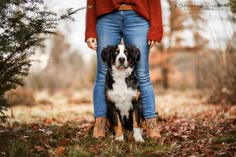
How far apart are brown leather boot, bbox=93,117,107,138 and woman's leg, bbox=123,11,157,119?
518mm

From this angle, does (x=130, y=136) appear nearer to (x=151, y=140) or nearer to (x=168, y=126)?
(x=151, y=140)

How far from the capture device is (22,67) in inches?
192

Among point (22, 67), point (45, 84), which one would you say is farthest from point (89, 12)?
point (45, 84)

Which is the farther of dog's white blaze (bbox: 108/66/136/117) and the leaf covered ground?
dog's white blaze (bbox: 108/66/136/117)

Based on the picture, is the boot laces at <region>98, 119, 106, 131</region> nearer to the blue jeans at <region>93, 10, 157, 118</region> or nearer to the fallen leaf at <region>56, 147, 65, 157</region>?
the blue jeans at <region>93, 10, 157, 118</region>

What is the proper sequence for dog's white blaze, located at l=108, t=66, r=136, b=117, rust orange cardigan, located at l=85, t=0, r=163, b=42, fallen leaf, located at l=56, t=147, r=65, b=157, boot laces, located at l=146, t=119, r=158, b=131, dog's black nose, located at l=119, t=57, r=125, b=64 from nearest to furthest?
fallen leaf, located at l=56, t=147, r=65, b=157 < dog's black nose, located at l=119, t=57, r=125, b=64 < dog's white blaze, located at l=108, t=66, r=136, b=117 < rust orange cardigan, located at l=85, t=0, r=163, b=42 < boot laces, located at l=146, t=119, r=158, b=131

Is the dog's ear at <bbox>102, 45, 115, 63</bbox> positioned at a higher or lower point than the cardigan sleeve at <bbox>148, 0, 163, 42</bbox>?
lower

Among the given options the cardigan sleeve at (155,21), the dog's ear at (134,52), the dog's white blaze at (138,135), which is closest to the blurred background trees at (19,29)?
the dog's ear at (134,52)

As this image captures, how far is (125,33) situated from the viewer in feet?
17.1

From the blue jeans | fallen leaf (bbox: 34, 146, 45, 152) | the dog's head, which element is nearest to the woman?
the blue jeans

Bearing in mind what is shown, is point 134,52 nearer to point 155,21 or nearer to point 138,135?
point 155,21

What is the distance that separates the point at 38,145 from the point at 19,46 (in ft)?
3.35

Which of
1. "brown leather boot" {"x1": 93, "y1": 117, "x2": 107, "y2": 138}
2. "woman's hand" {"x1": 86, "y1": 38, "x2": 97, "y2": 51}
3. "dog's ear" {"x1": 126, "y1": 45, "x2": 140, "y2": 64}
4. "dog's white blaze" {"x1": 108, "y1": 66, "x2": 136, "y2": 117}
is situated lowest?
"brown leather boot" {"x1": 93, "y1": 117, "x2": 107, "y2": 138}

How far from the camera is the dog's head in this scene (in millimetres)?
4906
